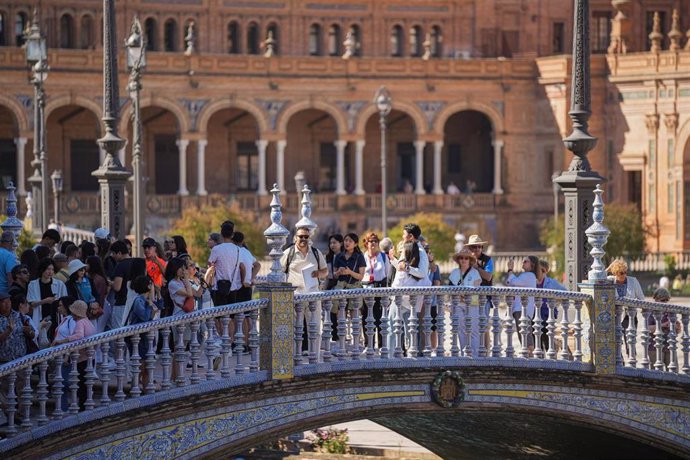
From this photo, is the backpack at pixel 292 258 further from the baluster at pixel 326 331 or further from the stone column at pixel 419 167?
the stone column at pixel 419 167

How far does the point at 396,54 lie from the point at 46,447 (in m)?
45.0

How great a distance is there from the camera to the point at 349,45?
5500cm

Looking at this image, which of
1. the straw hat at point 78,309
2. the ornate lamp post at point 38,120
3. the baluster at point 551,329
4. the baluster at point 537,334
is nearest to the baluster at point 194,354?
the straw hat at point 78,309

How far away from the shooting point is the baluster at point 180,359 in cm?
1508

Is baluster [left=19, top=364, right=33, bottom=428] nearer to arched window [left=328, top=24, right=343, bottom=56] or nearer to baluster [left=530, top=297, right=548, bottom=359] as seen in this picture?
baluster [left=530, top=297, right=548, bottom=359]

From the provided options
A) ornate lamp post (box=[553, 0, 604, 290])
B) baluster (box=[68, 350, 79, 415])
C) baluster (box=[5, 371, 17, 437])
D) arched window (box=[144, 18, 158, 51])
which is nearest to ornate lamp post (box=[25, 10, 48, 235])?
ornate lamp post (box=[553, 0, 604, 290])

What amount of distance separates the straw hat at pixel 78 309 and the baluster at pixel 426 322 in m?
3.28

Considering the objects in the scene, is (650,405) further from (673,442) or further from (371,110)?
(371,110)

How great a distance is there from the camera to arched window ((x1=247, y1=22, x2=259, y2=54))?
57.0 meters

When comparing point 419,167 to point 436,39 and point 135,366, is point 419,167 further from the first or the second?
point 135,366

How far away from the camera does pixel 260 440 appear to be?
16.0 metres

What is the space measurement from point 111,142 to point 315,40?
3738cm

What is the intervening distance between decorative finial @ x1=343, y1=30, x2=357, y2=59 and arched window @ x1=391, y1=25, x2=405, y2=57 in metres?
1.50

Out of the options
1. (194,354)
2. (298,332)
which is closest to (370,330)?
(298,332)
